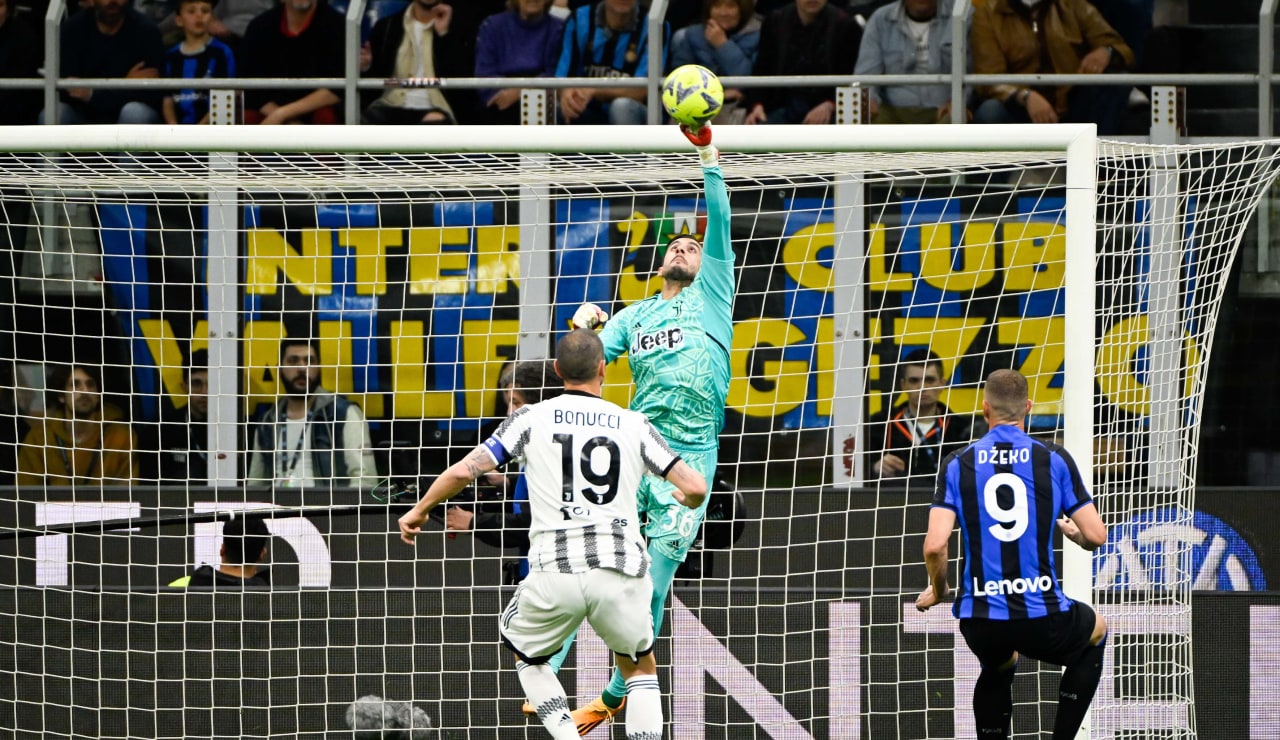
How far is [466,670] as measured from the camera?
811cm

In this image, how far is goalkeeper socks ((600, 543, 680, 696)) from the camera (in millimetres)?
6516

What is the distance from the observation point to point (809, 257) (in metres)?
9.57

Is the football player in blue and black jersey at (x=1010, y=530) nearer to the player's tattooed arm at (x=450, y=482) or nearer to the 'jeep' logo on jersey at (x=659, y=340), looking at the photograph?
the 'jeep' logo on jersey at (x=659, y=340)

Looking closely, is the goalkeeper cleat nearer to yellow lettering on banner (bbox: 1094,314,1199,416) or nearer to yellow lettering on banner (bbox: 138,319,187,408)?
yellow lettering on banner (bbox: 1094,314,1199,416)

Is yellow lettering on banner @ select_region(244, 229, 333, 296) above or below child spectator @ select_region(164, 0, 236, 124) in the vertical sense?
below

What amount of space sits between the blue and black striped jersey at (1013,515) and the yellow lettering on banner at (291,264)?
498 cm

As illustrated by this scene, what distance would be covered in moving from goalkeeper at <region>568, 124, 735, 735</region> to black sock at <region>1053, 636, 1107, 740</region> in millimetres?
1666

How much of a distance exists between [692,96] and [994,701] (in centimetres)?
276

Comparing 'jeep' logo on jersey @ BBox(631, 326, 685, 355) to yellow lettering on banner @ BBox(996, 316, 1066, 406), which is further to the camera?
yellow lettering on banner @ BBox(996, 316, 1066, 406)

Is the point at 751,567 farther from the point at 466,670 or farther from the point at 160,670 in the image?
→ the point at 160,670

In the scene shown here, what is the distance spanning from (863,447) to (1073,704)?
306 centimetres

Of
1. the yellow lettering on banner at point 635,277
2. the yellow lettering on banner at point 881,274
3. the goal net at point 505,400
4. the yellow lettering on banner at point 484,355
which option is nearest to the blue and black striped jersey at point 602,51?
the goal net at point 505,400

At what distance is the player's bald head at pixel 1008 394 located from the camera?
20.0 feet

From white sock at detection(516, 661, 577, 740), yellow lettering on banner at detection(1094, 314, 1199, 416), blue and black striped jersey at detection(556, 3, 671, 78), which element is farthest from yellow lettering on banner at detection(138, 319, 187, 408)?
yellow lettering on banner at detection(1094, 314, 1199, 416)
